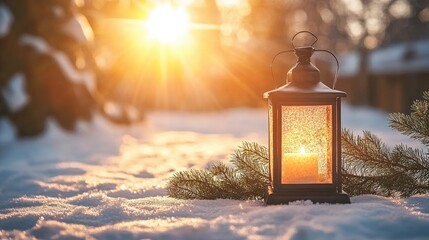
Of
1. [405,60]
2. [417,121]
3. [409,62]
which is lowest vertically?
[417,121]

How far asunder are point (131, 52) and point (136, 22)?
3.85m

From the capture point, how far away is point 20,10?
31.3 ft

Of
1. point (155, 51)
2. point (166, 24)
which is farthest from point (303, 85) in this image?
point (155, 51)

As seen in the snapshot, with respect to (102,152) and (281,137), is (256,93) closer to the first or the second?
(102,152)

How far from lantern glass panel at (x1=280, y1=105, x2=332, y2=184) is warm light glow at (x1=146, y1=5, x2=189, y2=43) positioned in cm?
1468

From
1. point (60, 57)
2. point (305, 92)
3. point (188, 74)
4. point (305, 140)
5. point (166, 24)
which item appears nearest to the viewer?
point (305, 92)

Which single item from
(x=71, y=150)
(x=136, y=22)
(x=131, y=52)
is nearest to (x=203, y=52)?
(x=131, y=52)

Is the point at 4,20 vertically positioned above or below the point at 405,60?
below

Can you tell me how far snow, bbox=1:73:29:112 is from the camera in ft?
28.3

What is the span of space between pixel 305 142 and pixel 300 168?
0.17 meters

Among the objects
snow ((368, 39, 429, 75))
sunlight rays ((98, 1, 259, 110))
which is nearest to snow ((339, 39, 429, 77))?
snow ((368, 39, 429, 75))

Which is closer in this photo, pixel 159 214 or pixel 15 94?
pixel 159 214

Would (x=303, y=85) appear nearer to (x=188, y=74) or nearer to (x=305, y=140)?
(x=305, y=140)

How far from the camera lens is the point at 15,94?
8.77 meters
